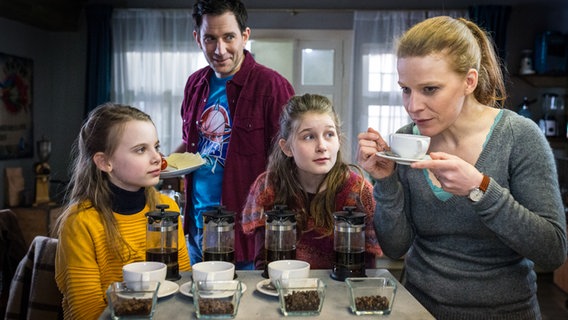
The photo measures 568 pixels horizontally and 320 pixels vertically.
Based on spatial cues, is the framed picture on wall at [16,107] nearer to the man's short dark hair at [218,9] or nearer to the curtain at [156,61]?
the curtain at [156,61]

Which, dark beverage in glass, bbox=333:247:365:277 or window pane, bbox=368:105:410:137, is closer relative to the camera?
dark beverage in glass, bbox=333:247:365:277

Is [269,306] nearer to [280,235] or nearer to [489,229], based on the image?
[280,235]

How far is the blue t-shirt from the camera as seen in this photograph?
7.55 feet

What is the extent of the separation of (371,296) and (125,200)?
866 millimetres

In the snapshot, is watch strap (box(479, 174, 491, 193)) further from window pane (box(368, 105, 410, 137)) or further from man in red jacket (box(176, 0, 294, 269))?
window pane (box(368, 105, 410, 137))

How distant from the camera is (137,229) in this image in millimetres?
1700

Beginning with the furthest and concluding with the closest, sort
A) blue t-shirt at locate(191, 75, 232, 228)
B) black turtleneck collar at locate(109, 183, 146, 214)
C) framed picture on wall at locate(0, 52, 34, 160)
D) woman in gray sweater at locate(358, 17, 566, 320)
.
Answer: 1. framed picture on wall at locate(0, 52, 34, 160)
2. blue t-shirt at locate(191, 75, 232, 228)
3. black turtleneck collar at locate(109, 183, 146, 214)
4. woman in gray sweater at locate(358, 17, 566, 320)

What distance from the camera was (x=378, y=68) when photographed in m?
5.40

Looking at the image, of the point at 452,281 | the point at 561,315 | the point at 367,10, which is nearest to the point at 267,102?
the point at 452,281

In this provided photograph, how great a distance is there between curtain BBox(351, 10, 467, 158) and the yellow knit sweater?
3992mm

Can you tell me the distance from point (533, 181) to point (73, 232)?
1253mm

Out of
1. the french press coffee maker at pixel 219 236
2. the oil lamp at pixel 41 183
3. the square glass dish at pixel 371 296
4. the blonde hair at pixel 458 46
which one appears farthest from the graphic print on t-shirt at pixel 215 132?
the oil lamp at pixel 41 183

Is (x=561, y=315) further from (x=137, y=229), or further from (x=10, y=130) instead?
(x=10, y=130)

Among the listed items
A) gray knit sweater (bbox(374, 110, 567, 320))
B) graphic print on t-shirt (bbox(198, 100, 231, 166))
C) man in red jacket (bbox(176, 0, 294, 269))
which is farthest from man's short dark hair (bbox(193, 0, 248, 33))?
gray knit sweater (bbox(374, 110, 567, 320))
